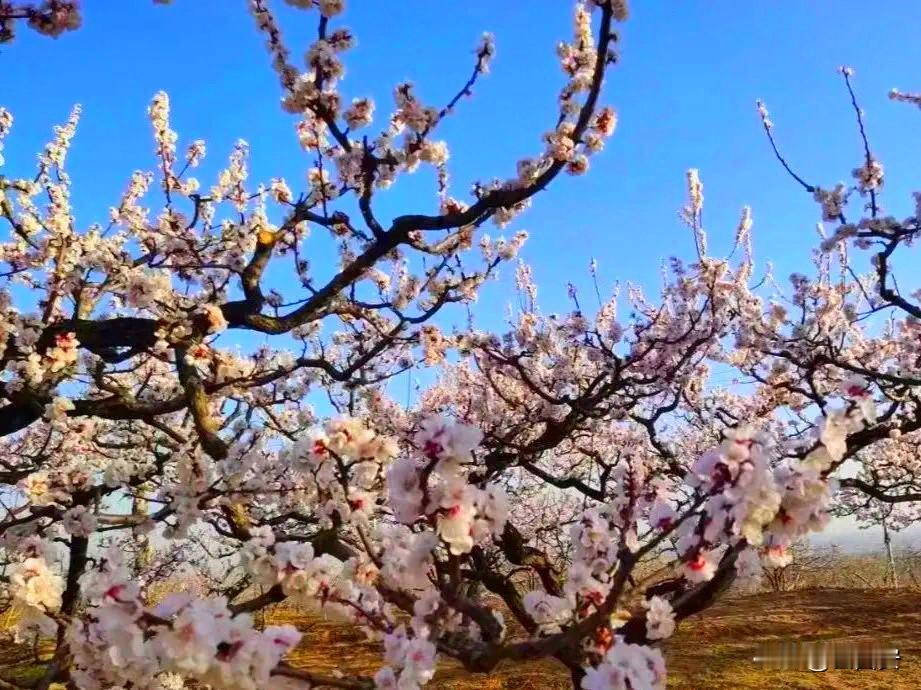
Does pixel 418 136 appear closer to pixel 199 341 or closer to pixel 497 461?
pixel 199 341

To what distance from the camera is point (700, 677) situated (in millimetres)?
8055

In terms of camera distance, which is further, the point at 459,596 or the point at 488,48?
the point at 488,48

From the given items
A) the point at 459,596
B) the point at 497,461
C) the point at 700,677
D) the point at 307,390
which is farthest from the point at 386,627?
the point at 700,677

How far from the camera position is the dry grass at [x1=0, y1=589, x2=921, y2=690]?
790 centimetres

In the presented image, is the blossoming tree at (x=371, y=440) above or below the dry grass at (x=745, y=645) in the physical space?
above

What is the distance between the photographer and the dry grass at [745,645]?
7898mm

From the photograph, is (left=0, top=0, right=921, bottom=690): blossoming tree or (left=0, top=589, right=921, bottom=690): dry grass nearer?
(left=0, top=0, right=921, bottom=690): blossoming tree

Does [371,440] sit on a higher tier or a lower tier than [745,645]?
higher

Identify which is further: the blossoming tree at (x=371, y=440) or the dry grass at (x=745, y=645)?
the dry grass at (x=745, y=645)

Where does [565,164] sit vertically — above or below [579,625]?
above

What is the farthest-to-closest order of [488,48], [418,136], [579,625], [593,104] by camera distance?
[418,136], [488,48], [593,104], [579,625]

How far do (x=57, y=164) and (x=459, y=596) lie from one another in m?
6.48

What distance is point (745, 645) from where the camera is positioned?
9906 mm

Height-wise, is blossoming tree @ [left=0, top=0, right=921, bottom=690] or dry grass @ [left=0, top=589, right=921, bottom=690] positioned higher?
blossoming tree @ [left=0, top=0, right=921, bottom=690]
